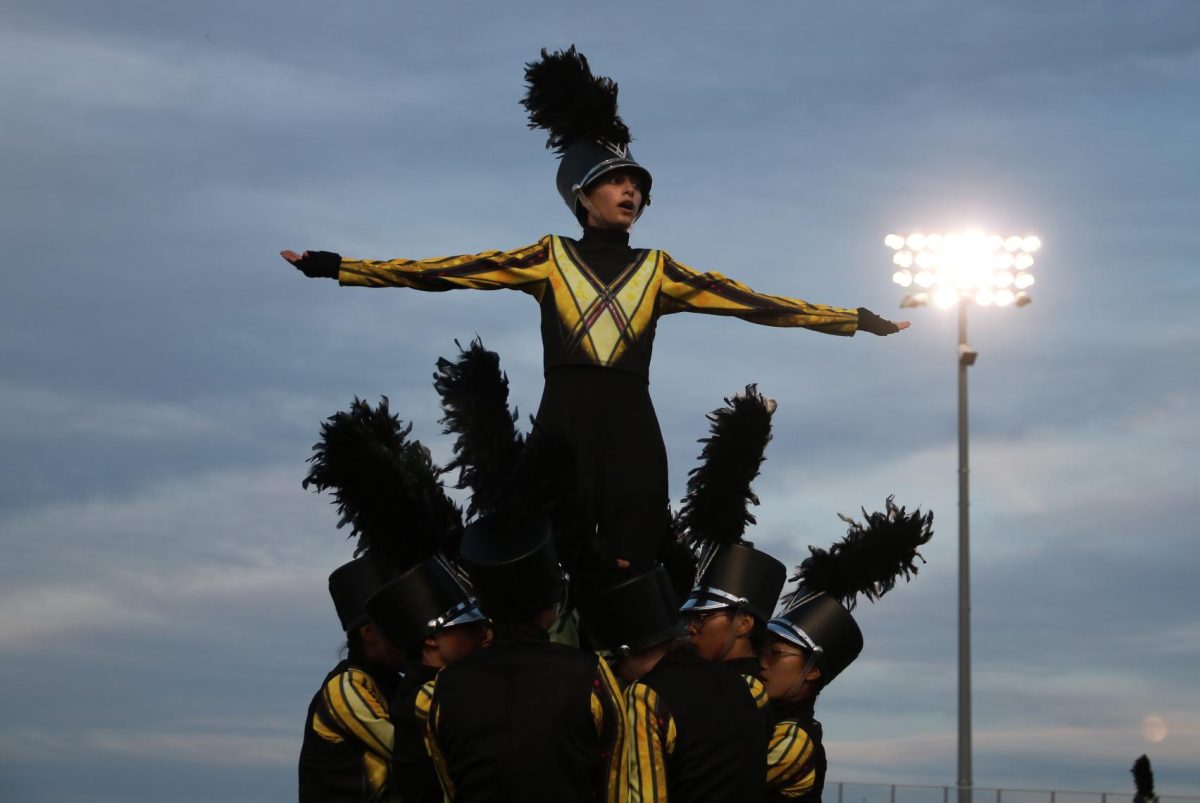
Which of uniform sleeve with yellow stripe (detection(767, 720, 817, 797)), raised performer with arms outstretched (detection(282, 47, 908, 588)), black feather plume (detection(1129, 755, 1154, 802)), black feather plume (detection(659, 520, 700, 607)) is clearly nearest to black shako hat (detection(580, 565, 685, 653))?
uniform sleeve with yellow stripe (detection(767, 720, 817, 797))

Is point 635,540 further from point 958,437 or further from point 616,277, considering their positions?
point 958,437

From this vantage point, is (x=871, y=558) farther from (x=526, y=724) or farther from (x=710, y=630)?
(x=526, y=724)

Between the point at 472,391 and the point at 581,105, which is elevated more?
the point at 581,105

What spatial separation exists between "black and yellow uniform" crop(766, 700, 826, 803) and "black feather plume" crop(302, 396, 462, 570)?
1.50 meters

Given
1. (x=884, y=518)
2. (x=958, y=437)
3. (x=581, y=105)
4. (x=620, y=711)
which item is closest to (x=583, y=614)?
(x=620, y=711)

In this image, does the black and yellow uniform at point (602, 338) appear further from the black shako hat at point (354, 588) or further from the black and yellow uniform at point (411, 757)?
the black and yellow uniform at point (411, 757)

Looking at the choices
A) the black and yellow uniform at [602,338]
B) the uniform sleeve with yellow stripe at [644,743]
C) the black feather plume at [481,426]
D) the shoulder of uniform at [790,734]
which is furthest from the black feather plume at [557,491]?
the shoulder of uniform at [790,734]

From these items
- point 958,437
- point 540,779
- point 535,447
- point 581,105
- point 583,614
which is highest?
point 958,437

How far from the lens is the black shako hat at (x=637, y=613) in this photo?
6.21m

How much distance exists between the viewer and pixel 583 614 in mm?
6473

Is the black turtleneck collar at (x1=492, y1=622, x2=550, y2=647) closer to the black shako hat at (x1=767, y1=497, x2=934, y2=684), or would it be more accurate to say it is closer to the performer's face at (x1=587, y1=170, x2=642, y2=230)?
the black shako hat at (x1=767, y1=497, x2=934, y2=684)

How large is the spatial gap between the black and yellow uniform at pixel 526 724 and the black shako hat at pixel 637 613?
35 cm

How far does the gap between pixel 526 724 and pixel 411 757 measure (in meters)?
1.06

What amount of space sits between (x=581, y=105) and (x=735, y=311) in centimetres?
120
